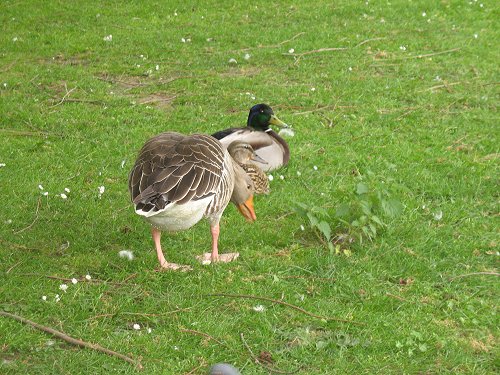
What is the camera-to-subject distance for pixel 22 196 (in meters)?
7.39

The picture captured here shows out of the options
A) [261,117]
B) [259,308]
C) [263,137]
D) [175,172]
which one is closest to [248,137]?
[263,137]

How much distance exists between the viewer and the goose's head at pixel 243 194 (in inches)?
265

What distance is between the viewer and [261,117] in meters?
8.87

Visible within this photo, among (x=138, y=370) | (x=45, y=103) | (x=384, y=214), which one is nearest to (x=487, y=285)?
(x=384, y=214)

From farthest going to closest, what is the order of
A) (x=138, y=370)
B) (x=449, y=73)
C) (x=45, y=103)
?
(x=449, y=73) < (x=45, y=103) < (x=138, y=370)

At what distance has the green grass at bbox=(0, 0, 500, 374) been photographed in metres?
5.34

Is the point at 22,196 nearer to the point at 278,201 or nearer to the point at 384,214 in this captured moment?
the point at 278,201

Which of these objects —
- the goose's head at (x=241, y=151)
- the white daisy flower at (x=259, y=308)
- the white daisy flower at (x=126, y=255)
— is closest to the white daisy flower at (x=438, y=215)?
the goose's head at (x=241, y=151)

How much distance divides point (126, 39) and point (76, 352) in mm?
8201

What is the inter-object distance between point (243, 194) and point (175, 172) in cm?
105

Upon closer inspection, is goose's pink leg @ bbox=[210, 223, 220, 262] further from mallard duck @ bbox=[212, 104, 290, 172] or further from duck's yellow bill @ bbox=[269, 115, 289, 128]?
duck's yellow bill @ bbox=[269, 115, 289, 128]

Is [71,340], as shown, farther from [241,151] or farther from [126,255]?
[241,151]

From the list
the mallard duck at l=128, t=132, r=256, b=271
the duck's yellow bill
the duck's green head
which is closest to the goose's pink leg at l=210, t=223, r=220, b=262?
the mallard duck at l=128, t=132, r=256, b=271

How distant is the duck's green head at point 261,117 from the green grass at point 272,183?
1.28ft
